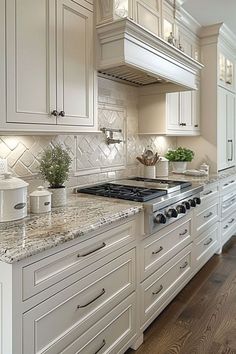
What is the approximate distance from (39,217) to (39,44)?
3.08ft

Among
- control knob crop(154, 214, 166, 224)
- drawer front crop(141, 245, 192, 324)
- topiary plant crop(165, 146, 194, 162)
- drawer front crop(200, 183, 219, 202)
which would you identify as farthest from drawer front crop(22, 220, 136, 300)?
topiary plant crop(165, 146, 194, 162)

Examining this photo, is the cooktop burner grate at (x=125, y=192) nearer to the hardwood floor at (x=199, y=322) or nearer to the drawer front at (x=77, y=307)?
the drawer front at (x=77, y=307)

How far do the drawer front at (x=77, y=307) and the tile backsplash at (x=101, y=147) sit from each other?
78 cm

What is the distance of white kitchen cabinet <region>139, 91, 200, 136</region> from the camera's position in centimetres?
316

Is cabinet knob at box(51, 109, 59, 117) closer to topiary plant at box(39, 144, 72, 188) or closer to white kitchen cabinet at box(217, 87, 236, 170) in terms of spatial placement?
topiary plant at box(39, 144, 72, 188)

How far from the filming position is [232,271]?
326 centimetres

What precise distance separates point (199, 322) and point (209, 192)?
53.8 inches

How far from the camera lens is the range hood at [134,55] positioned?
6.84 ft

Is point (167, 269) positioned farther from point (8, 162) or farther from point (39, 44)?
point (39, 44)

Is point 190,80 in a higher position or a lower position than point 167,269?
higher

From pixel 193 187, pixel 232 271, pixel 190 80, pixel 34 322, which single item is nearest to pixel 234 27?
pixel 190 80

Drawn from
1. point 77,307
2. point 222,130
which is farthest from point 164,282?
point 222,130

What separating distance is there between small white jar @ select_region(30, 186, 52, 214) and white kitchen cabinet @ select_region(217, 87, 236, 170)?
275 centimetres

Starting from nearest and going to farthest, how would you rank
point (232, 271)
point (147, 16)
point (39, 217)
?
point (39, 217) < point (147, 16) < point (232, 271)
